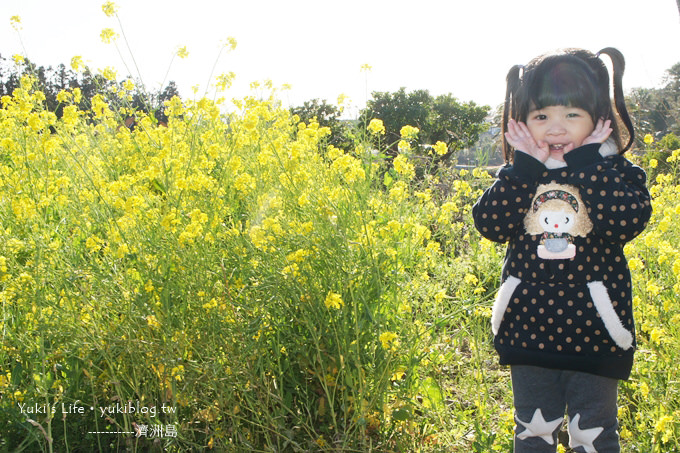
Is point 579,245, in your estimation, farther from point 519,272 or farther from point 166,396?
point 166,396

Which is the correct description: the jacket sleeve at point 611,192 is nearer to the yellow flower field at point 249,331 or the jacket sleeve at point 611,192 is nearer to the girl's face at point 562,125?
the girl's face at point 562,125

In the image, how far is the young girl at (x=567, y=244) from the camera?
1688 mm

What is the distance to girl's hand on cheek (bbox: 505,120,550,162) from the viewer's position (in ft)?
5.93

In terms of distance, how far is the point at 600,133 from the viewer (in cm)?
176

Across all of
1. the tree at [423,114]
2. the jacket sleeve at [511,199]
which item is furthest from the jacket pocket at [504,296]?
the tree at [423,114]

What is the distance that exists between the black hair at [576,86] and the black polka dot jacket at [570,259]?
124 mm

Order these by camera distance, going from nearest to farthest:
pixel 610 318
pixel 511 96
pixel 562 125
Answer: pixel 610 318 < pixel 562 125 < pixel 511 96

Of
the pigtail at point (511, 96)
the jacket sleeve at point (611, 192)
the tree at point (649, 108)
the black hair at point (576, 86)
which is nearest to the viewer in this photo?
the jacket sleeve at point (611, 192)

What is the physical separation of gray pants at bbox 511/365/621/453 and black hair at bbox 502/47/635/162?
69cm

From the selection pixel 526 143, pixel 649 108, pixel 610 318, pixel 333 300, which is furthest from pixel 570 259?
pixel 649 108

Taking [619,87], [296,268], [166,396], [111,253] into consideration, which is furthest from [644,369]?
[111,253]

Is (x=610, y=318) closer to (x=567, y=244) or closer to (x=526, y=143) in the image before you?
(x=567, y=244)

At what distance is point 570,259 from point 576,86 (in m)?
0.49

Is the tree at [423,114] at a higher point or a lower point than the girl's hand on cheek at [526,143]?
higher
